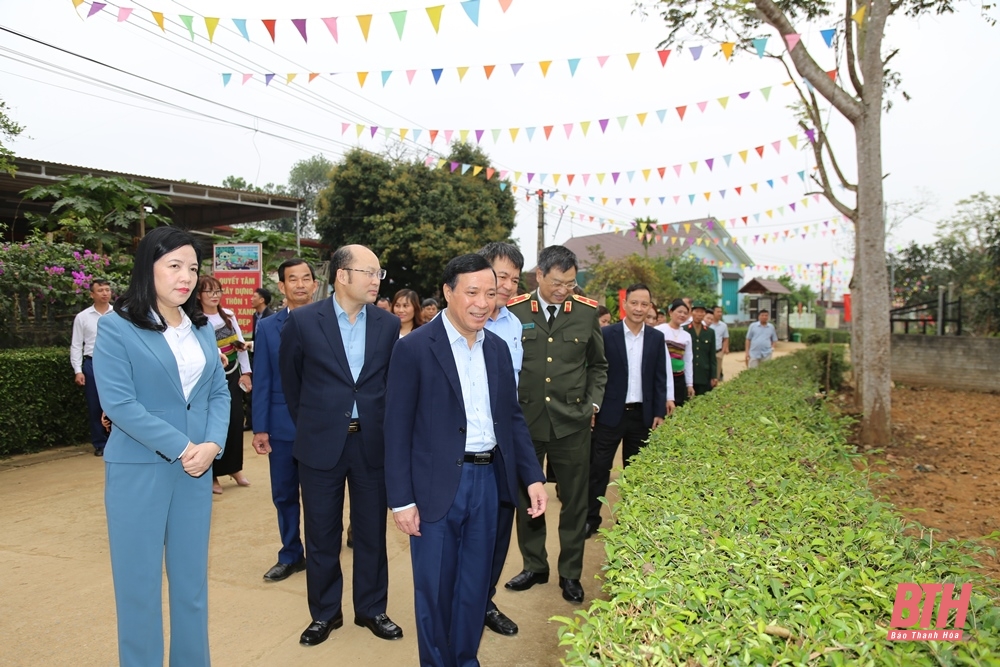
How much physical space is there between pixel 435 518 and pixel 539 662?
1.03m

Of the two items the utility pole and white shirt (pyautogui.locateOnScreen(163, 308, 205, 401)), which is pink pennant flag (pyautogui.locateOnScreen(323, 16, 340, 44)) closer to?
white shirt (pyautogui.locateOnScreen(163, 308, 205, 401))

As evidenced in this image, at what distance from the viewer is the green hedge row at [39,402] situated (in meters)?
7.09

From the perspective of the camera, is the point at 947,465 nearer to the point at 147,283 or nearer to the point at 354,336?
the point at 354,336

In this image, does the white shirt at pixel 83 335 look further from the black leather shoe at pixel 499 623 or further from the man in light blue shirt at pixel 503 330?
the black leather shoe at pixel 499 623

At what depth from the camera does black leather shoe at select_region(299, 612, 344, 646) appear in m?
3.40

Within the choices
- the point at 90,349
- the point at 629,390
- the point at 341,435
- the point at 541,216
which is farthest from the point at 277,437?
the point at 541,216

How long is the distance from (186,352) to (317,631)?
1.60 m

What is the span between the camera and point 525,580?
4180 mm

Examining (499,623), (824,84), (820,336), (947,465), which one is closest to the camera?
(499,623)

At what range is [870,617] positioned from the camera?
188cm

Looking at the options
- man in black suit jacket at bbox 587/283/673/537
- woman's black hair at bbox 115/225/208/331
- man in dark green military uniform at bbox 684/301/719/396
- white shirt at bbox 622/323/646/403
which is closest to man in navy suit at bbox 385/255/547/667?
woman's black hair at bbox 115/225/208/331

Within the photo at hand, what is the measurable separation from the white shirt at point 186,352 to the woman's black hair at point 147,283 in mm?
76

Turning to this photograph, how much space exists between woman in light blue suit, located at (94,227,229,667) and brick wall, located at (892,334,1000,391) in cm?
1589

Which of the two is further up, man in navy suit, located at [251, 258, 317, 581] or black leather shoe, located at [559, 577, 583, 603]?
man in navy suit, located at [251, 258, 317, 581]
